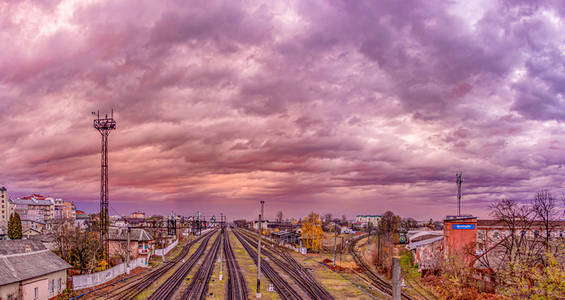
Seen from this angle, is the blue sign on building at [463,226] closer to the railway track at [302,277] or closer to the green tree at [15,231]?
the railway track at [302,277]

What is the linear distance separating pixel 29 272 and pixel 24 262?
199 centimetres

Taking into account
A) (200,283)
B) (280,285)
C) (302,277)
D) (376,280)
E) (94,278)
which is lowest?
(376,280)

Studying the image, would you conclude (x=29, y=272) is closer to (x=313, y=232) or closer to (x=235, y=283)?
(x=235, y=283)

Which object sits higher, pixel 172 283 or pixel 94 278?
pixel 94 278

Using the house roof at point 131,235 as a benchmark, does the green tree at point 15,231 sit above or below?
above

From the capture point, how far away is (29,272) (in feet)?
126

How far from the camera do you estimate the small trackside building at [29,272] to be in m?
35.2

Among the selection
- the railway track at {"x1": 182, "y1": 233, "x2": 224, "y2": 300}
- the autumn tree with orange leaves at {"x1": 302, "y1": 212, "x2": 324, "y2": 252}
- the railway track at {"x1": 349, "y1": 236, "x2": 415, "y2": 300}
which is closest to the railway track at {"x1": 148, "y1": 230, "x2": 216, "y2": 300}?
the railway track at {"x1": 182, "y1": 233, "x2": 224, "y2": 300}

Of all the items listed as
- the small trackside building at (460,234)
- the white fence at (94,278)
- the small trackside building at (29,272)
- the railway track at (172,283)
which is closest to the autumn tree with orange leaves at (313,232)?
the railway track at (172,283)

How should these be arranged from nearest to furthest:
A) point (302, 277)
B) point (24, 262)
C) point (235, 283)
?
point (24, 262) < point (235, 283) < point (302, 277)

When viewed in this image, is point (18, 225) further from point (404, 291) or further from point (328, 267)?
point (404, 291)

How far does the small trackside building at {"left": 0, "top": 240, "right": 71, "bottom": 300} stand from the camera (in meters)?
35.2

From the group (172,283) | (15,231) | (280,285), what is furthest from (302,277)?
(15,231)

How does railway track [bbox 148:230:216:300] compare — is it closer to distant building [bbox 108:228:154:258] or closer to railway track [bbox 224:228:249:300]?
railway track [bbox 224:228:249:300]
